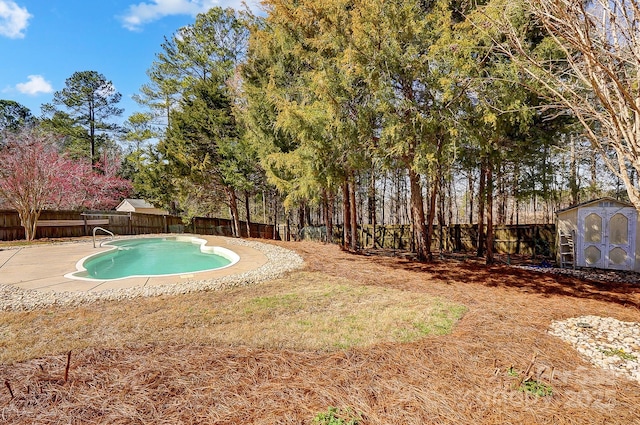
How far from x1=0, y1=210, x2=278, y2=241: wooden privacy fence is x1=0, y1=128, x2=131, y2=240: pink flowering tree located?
0.70 meters

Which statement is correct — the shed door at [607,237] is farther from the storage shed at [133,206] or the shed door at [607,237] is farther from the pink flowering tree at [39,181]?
the storage shed at [133,206]

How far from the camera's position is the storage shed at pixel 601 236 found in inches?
310

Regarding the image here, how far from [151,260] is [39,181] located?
5.71 meters

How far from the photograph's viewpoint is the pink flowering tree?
34.8 ft

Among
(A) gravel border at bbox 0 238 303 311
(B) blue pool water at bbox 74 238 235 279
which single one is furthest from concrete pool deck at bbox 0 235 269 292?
(B) blue pool water at bbox 74 238 235 279

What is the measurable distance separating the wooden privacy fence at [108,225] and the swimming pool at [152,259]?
12.5 ft

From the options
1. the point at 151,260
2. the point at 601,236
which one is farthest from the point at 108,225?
the point at 601,236

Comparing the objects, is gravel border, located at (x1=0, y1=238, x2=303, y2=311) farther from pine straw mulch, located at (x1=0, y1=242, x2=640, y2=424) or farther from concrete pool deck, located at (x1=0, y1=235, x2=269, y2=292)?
pine straw mulch, located at (x1=0, y1=242, x2=640, y2=424)

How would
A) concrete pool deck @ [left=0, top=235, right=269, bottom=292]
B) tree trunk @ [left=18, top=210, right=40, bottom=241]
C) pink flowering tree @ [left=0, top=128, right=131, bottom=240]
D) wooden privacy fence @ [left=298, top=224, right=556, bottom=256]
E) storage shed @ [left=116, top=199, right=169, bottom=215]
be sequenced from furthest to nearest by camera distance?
storage shed @ [left=116, top=199, right=169, bottom=215] < wooden privacy fence @ [left=298, top=224, right=556, bottom=256] < tree trunk @ [left=18, top=210, right=40, bottom=241] < pink flowering tree @ [left=0, top=128, right=131, bottom=240] < concrete pool deck @ [left=0, top=235, right=269, bottom=292]

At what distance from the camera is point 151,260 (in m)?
9.71

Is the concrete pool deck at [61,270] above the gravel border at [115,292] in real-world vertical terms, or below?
above

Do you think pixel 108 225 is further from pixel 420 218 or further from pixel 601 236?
pixel 601 236

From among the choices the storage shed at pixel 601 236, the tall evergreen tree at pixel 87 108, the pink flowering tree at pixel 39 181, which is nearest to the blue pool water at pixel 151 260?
the pink flowering tree at pixel 39 181

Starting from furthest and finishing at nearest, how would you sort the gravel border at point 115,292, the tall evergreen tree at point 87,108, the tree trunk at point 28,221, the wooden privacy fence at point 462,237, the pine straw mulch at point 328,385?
the tall evergreen tree at point 87,108 → the wooden privacy fence at point 462,237 → the tree trunk at point 28,221 → the gravel border at point 115,292 → the pine straw mulch at point 328,385
